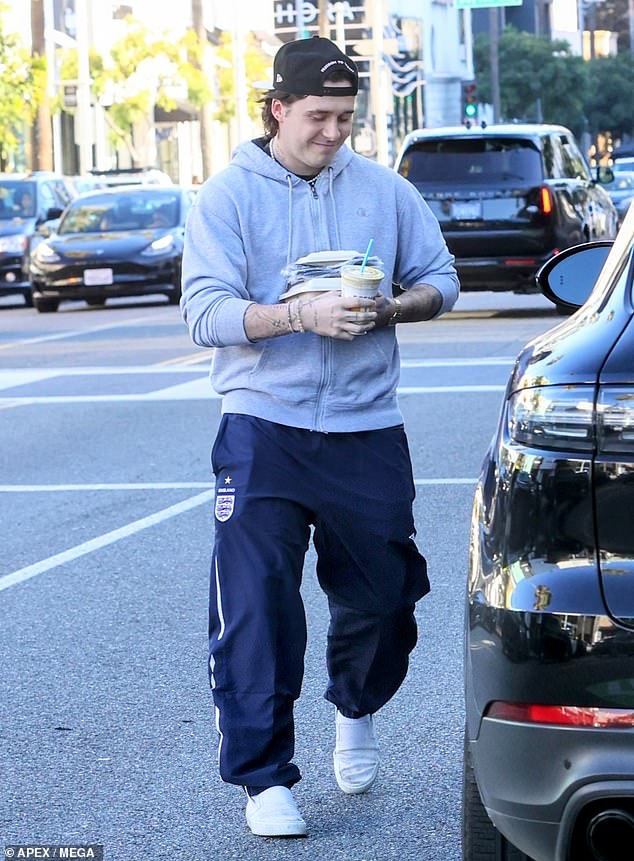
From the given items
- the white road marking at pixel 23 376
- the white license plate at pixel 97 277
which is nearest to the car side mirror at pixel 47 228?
the white license plate at pixel 97 277

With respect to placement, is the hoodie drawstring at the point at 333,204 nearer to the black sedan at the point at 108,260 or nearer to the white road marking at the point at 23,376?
the white road marking at the point at 23,376

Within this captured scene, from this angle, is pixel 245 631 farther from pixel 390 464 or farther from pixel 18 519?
pixel 18 519

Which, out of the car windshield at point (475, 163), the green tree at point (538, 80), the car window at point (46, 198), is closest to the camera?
the car windshield at point (475, 163)

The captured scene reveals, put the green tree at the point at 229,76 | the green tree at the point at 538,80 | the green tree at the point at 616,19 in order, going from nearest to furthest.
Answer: the green tree at the point at 229,76 → the green tree at the point at 538,80 → the green tree at the point at 616,19

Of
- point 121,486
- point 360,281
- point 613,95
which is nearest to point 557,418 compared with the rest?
point 360,281

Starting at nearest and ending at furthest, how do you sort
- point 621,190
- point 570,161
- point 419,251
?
point 419,251
point 570,161
point 621,190

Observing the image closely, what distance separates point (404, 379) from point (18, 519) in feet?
18.8

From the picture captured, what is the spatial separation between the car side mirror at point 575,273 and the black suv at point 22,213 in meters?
21.7

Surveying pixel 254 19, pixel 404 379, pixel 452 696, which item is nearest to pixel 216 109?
pixel 254 19

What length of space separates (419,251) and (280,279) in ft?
1.29

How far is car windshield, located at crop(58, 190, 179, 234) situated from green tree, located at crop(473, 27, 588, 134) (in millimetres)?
70927

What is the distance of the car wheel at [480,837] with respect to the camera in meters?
3.63

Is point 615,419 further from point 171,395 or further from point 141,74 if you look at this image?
point 141,74

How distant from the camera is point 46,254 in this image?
2361 centimetres
